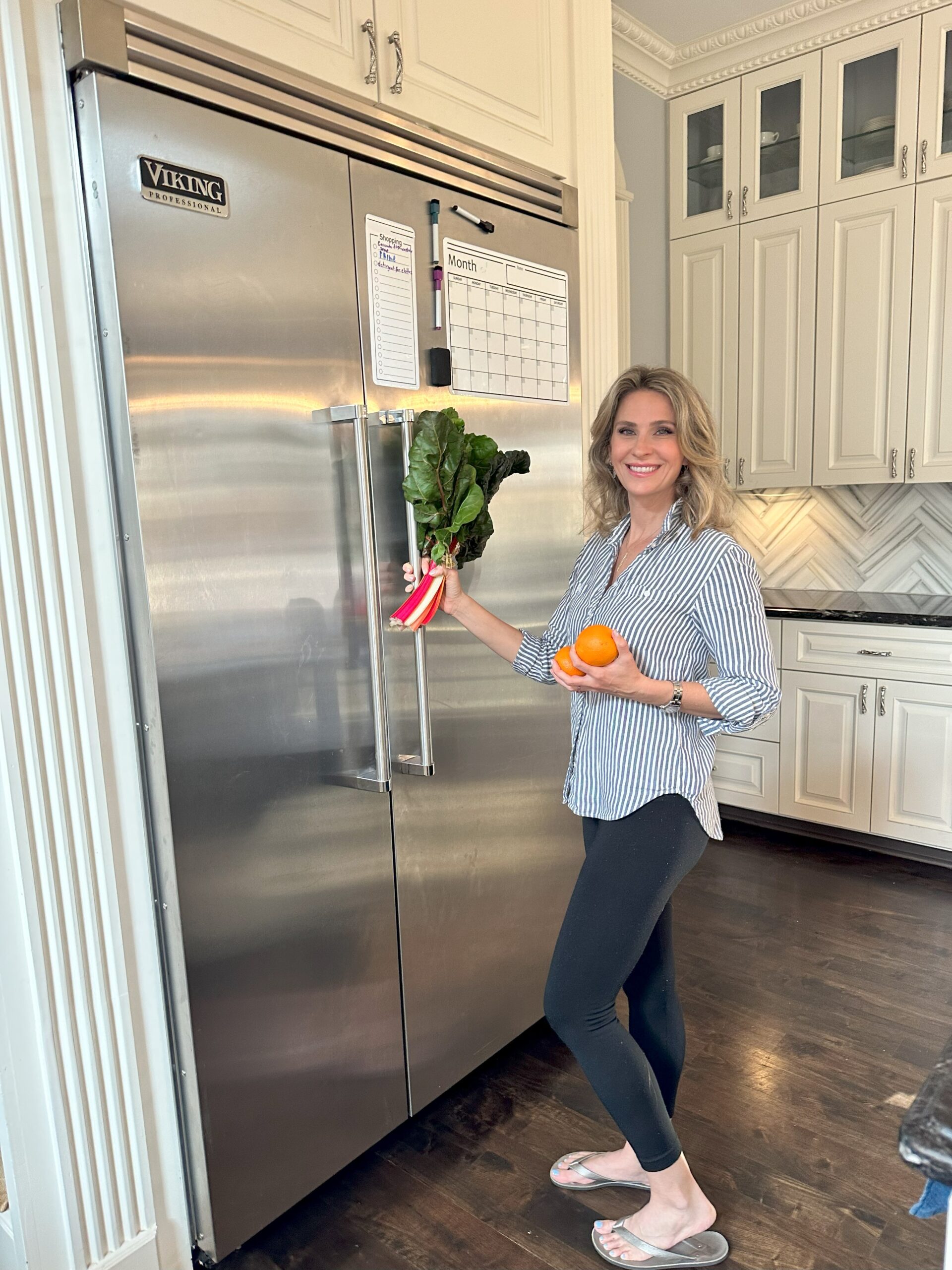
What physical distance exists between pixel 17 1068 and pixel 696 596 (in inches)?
49.1

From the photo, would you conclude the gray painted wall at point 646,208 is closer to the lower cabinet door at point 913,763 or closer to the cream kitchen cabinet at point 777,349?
the cream kitchen cabinet at point 777,349

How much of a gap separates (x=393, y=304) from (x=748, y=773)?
2677 mm

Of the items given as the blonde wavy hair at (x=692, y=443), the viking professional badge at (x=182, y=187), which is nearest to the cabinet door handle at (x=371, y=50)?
the viking professional badge at (x=182, y=187)

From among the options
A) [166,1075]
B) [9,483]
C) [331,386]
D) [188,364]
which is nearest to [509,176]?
[331,386]

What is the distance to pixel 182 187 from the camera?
1.36 meters

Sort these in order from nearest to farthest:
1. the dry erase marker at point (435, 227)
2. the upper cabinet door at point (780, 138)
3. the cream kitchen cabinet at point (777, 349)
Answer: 1. the dry erase marker at point (435, 227)
2. the upper cabinet door at point (780, 138)
3. the cream kitchen cabinet at point (777, 349)

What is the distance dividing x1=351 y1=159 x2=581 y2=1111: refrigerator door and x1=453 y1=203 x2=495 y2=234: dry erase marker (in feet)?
0.04

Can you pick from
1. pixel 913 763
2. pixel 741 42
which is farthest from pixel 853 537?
pixel 741 42

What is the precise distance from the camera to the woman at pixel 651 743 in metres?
1.46

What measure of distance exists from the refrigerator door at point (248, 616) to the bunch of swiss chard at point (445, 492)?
0.32 feet

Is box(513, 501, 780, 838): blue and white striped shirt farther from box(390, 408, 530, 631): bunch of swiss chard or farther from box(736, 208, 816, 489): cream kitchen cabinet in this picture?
box(736, 208, 816, 489): cream kitchen cabinet

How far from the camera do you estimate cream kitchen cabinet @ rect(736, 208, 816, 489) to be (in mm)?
3617

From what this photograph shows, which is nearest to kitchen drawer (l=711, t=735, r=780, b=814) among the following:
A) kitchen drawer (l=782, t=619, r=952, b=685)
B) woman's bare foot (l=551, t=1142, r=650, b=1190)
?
kitchen drawer (l=782, t=619, r=952, b=685)

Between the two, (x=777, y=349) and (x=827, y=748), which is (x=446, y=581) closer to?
(x=827, y=748)
